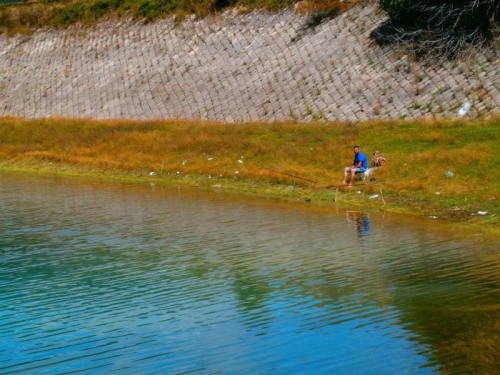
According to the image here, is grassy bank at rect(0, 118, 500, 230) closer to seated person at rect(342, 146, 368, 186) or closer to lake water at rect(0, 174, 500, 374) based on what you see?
seated person at rect(342, 146, 368, 186)

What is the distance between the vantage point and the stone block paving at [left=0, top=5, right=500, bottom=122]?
30328mm

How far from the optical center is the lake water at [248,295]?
31.7ft

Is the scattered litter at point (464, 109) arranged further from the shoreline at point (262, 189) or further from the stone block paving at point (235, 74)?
the shoreline at point (262, 189)

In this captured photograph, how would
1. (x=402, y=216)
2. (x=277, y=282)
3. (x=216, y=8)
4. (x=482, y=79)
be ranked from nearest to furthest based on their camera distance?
(x=277, y=282)
(x=402, y=216)
(x=482, y=79)
(x=216, y=8)

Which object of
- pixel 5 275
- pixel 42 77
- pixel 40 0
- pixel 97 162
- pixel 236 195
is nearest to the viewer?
pixel 5 275

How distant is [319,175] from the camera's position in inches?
981

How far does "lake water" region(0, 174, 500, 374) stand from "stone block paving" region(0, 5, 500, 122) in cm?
1169

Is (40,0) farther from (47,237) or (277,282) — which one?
(277,282)

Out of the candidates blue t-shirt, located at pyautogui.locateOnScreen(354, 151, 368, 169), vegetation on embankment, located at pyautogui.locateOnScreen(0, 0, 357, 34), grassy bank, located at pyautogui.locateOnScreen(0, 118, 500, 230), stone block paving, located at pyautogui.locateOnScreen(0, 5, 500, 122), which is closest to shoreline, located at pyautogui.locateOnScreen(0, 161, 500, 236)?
grassy bank, located at pyautogui.locateOnScreen(0, 118, 500, 230)

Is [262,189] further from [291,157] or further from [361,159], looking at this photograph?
[361,159]

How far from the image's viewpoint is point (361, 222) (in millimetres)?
19047

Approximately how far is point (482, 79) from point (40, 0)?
124 feet

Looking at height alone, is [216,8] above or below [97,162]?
above

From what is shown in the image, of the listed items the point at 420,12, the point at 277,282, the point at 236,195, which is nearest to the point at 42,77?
the point at 420,12
